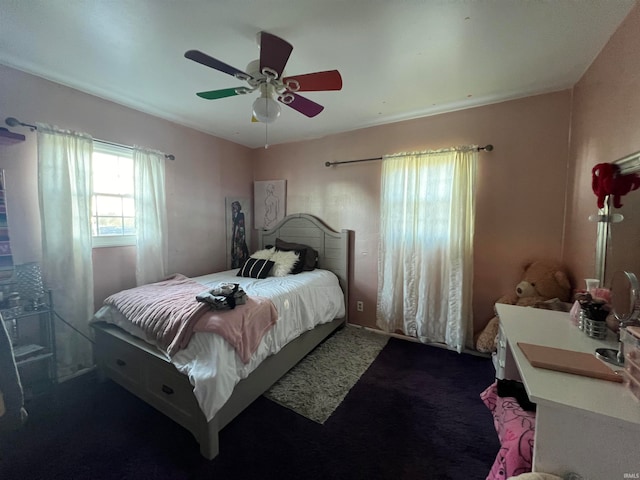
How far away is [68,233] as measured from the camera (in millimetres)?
2080

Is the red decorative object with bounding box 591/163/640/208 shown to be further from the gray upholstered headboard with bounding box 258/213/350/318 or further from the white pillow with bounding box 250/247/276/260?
the white pillow with bounding box 250/247/276/260

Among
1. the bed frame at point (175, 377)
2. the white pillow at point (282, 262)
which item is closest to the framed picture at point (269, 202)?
the white pillow at point (282, 262)

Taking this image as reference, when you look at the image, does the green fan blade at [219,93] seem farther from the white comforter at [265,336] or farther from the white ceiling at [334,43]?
the white comforter at [265,336]

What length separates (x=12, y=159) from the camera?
1.90m

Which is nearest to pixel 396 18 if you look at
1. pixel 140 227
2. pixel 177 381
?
pixel 177 381

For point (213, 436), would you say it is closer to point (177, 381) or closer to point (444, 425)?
point (177, 381)

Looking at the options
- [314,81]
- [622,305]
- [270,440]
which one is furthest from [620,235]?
[270,440]

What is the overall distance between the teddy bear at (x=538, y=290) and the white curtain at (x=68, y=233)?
3622 mm

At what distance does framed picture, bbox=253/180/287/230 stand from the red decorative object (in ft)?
10.1

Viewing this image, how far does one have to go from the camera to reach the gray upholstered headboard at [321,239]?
3158mm

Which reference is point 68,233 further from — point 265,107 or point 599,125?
point 599,125

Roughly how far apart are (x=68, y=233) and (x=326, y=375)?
2.47m

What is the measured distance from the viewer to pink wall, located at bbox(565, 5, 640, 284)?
129 centimetres

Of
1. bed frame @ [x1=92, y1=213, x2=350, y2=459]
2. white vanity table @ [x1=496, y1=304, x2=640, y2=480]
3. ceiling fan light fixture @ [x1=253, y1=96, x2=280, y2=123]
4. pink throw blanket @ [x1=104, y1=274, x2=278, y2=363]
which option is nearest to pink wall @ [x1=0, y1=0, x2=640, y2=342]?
bed frame @ [x1=92, y1=213, x2=350, y2=459]
